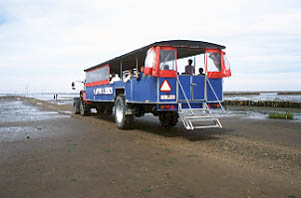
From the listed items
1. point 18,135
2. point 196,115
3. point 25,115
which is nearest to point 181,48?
point 196,115

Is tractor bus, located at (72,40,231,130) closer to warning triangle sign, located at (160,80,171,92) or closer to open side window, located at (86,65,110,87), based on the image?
warning triangle sign, located at (160,80,171,92)

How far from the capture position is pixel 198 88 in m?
8.74

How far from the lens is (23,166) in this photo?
17.5ft

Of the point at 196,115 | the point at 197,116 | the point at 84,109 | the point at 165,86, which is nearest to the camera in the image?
the point at 197,116

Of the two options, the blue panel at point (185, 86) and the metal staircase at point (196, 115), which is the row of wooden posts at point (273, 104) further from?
the blue panel at point (185, 86)

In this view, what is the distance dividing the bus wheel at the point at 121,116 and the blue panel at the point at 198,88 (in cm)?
266

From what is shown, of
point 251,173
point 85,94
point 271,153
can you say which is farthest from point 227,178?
point 85,94

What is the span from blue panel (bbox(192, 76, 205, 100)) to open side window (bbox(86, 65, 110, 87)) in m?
4.85

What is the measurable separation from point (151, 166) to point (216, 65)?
4976 millimetres

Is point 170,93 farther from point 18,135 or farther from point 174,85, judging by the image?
point 18,135

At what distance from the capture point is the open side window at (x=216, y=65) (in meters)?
8.92

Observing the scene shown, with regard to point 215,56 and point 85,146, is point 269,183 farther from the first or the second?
point 215,56

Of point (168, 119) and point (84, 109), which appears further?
point (84, 109)

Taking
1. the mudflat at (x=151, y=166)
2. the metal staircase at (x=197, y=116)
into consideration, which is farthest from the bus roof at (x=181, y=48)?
the mudflat at (x=151, y=166)
